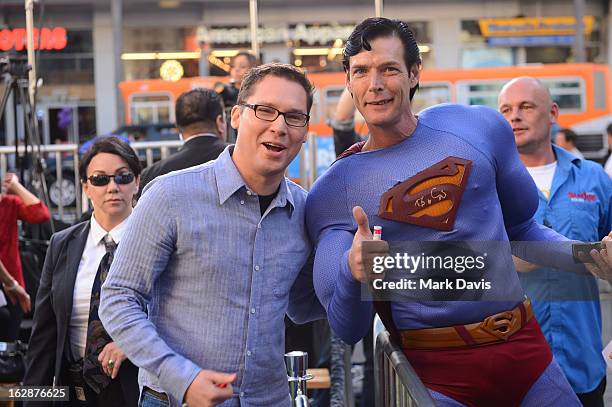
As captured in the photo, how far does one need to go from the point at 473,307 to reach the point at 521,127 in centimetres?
223

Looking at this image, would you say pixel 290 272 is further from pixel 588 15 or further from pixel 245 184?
pixel 588 15

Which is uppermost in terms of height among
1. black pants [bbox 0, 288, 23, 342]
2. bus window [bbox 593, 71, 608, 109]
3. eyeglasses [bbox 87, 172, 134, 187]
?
bus window [bbox 593, 71, 608, 109]

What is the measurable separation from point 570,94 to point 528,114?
899 inches

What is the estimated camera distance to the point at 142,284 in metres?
3.01

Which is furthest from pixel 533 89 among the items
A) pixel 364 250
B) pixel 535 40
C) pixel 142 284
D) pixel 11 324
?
pixel 535 40

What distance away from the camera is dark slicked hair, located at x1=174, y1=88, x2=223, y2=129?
579cm

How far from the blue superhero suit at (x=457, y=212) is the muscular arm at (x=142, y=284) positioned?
487 mm

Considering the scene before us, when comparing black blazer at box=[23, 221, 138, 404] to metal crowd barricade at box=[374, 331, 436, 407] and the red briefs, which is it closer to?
metal crowd barricade at box=[374, 331, 436, 407]

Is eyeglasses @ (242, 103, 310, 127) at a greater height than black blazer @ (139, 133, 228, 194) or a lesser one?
greater

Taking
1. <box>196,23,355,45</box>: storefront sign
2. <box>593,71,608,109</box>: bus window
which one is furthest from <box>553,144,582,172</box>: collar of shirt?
<box>196,23,355,45</box>: storefront sign

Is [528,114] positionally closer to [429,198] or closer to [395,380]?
[429,198]

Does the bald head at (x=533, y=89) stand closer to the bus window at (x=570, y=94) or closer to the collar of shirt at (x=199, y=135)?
the collar of shirt at (x=199, y=135)

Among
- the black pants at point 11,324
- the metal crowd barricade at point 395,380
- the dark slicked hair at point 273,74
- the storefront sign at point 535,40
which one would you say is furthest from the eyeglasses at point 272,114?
the storefront sign at point 535,40

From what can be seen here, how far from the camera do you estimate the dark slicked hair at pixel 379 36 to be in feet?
11.0
